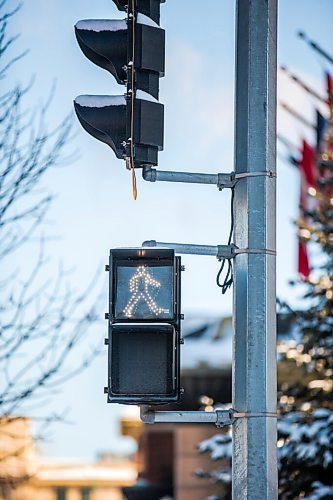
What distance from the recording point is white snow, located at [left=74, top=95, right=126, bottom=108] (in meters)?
6.93

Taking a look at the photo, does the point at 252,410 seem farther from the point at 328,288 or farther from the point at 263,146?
the point at 328,288

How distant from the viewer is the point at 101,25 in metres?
6.99

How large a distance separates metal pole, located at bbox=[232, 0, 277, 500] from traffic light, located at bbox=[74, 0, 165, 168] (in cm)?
46

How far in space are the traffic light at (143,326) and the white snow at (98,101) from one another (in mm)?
808

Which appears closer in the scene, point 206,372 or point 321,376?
point 321,376

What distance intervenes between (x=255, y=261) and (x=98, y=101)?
1.20 meters

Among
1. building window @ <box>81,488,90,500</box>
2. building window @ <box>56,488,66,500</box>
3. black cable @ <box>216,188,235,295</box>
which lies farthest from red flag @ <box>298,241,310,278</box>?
building window @ <box>81,488,90,500</box>

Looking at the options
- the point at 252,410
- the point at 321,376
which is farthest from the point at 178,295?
the point at 321,376

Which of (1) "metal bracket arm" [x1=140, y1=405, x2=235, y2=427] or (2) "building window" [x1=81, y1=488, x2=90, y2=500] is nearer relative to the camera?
(1) "metal bracket arm" [x1=140, y1=405, x2=235, y2=427]

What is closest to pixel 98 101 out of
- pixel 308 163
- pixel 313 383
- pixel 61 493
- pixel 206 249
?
pixel 206 249

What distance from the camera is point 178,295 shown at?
265 inches

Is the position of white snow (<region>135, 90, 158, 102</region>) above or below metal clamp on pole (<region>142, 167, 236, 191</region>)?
above

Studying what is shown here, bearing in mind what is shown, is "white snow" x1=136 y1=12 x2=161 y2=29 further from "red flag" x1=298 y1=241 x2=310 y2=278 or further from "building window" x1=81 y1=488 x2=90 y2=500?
"building window" x1=81 y1=488 x2=90 y2=500

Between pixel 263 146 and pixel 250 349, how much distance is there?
1097 millimetres
